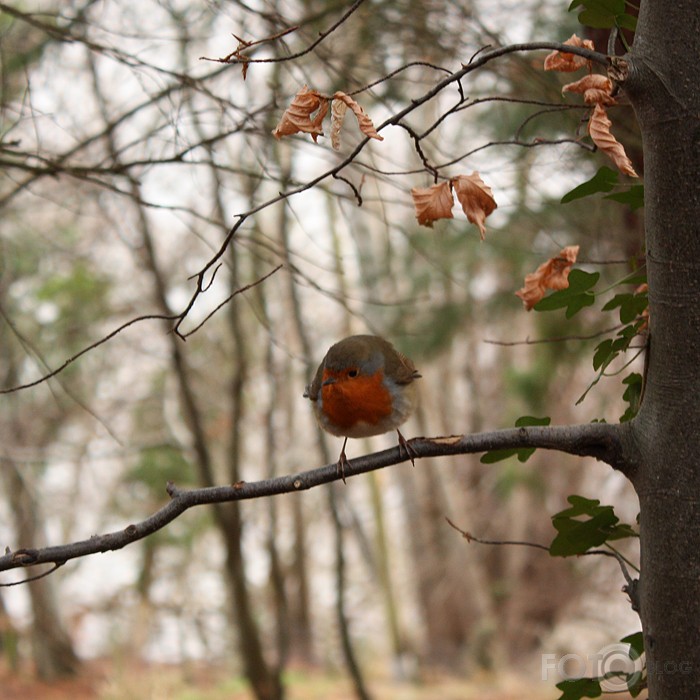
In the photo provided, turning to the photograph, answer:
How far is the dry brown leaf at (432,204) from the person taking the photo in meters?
1.56

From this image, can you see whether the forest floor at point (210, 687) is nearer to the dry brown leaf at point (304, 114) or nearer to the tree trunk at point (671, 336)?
the tree trunk at point (671, 336)

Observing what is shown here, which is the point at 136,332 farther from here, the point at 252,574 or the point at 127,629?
the point at 252,574

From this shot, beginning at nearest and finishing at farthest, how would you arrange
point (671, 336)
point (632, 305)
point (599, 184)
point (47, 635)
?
point (671, 336)
point (599, 184)
point (632, 305)
point (47, 635)

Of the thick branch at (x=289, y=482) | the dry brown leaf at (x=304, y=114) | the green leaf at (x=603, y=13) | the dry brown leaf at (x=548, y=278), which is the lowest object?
the thick branch at (x=289, y=482)

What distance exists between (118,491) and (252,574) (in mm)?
4235

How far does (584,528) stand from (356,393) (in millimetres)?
802

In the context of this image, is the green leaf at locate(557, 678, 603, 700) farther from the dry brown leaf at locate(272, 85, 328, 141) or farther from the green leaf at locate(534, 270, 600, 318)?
the dry brown leaf at locate(272, 85, 328, 141)

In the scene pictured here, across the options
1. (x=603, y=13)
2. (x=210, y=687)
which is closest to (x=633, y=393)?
(x=603, y=13)

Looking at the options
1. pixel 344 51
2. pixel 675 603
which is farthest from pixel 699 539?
pixel 344 51

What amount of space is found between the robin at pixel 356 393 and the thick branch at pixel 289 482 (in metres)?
0.79

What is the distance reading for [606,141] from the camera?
4.71ft

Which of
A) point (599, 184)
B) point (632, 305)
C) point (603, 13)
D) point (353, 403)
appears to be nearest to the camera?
point (603, 13)

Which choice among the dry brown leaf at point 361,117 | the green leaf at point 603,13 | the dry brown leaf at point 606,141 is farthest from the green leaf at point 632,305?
the dry brown leaf at point 361,117

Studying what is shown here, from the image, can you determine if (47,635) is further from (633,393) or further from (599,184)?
(599,184)
